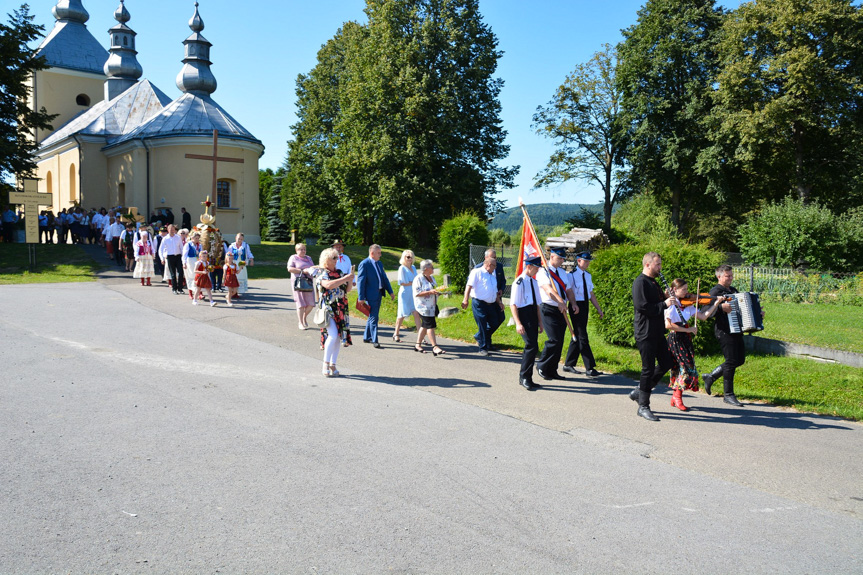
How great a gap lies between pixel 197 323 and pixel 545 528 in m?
10.5

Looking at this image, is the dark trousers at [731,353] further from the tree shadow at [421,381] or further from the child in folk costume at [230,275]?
the child in folk costume at [230,275]

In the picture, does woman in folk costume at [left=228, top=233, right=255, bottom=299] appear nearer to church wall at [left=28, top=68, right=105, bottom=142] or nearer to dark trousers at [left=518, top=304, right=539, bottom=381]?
dark trousers at [left=518, top=304, right=539, bottom=381]

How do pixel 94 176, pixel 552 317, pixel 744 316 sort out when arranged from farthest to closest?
pixel 94 176 → pixel 552 317 → pixel 744 316

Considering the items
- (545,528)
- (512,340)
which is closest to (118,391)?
(545,528)

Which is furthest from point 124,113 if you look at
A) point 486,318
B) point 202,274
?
point 486,318

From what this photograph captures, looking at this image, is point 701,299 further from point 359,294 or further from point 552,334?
point 359,294

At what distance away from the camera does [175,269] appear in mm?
18078

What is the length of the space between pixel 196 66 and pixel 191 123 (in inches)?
191

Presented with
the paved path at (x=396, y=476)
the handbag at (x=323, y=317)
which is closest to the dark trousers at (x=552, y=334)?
the paved path at (x=396, y=476)

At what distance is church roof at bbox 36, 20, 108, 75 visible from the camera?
148ft

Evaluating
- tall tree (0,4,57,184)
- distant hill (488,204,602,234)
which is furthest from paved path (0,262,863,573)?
tall tree (0,4,57,184)

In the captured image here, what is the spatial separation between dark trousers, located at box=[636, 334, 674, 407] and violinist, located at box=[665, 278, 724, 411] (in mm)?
354

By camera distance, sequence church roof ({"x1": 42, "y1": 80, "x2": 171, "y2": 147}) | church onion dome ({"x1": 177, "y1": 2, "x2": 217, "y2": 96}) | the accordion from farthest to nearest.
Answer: church roof ({"x1": 42, "y1": 80, "x2": 171, "y2": 147}) → church onion dome ({"x1": 177, "y1": 2, "x2": 217, "y2": 96}) → the accordion

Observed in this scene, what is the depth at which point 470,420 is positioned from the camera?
689 cm
